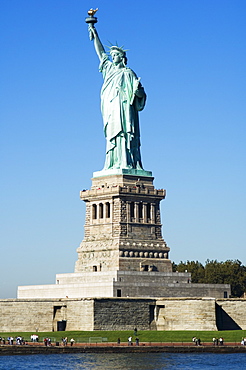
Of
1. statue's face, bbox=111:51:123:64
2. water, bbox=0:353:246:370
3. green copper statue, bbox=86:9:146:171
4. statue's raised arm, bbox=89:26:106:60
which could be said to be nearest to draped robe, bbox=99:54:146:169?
green copper statue, bbox=86:9:146:171

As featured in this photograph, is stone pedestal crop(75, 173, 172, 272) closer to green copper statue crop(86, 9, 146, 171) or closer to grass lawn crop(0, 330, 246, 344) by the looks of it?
green copper statue crop(86, 9, 146, 171)

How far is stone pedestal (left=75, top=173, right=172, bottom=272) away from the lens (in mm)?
89000

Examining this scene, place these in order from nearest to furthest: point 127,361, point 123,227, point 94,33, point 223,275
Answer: point 127,361, point 123,227, point 94,33, point 223,275

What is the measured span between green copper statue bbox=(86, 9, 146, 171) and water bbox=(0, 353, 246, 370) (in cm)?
2173

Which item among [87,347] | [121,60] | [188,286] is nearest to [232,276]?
[188,286]

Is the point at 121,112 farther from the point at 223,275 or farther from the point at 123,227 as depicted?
the point at 223,275

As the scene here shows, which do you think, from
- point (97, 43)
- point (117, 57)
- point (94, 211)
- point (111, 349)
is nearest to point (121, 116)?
point (117, 57)

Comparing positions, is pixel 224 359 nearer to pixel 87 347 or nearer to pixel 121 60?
pixel 87 347

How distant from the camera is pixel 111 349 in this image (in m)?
76.4

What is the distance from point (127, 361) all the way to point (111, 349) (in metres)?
4.34

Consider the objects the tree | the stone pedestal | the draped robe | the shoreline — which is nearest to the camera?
the shoreline

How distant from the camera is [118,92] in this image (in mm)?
92000

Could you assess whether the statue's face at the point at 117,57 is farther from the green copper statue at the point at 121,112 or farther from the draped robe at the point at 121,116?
the draped robe at the point at 121,116

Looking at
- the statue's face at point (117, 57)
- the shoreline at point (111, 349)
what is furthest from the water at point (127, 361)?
the statue's face at point (117, 57)
